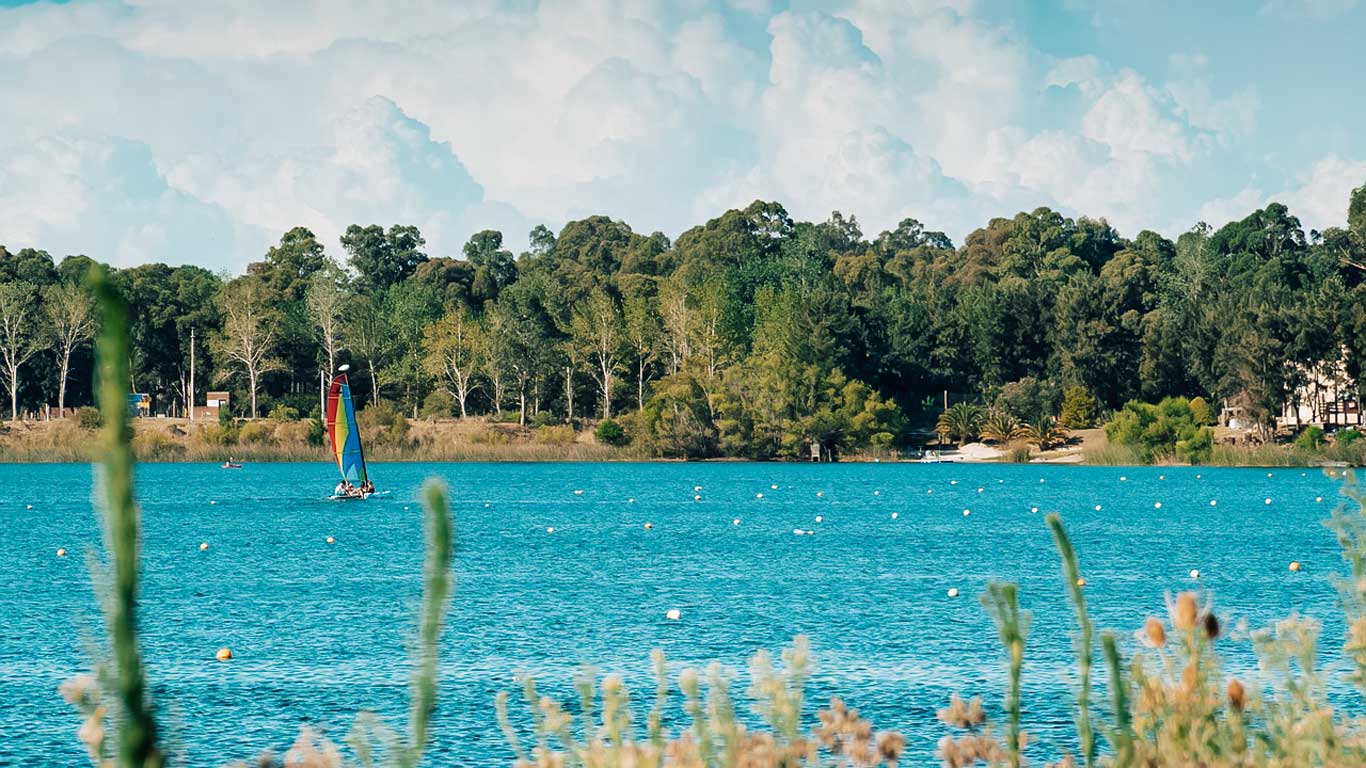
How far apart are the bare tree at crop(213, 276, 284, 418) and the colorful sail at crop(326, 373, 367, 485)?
2104 inches

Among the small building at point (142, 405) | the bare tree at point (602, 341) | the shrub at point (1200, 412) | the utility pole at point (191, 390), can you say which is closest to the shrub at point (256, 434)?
the utility pole at point (191, 390)

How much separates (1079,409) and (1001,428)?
5879 mm

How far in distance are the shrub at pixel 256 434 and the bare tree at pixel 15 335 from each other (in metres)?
18.2

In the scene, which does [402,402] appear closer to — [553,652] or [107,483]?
[553,652]

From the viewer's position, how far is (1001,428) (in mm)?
117438

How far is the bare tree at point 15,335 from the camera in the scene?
12025 centimetres

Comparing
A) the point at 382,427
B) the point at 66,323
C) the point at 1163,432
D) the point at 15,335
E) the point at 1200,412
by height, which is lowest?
the point at 1163,432

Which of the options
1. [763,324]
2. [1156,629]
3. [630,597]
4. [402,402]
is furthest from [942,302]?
[1156,629]

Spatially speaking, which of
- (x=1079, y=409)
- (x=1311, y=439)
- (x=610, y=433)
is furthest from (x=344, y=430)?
(x=1079, y=409)

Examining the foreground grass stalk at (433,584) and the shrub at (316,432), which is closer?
the foreground grass stalk at (433,584)

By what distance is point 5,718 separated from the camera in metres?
21.3

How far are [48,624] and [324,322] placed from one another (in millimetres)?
95206

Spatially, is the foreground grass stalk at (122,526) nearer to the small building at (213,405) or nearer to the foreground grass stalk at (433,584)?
the foreground grass stalk at (433,584)

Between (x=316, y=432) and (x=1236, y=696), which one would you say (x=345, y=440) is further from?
(x=1236, y=696)
